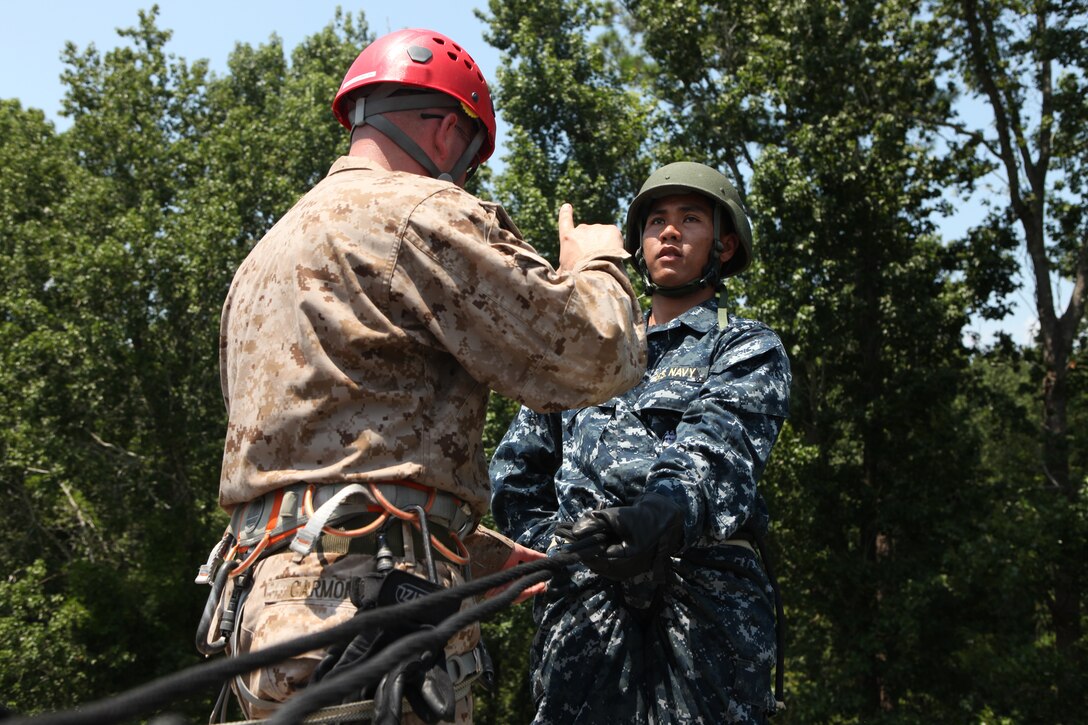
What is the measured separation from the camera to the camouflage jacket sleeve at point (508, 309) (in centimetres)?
271

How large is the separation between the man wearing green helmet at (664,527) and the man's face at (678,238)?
20 cm

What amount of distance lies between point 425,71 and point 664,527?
Answer: 1.51m

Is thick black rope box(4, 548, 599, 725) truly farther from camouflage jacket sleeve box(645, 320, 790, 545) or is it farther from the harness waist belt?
camouflage jacket sleeve box(645, 320, 790, 545)

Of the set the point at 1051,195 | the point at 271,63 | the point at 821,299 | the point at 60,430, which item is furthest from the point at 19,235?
the point at 1051,195

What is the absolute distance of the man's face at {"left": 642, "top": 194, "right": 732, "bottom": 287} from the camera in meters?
4.40

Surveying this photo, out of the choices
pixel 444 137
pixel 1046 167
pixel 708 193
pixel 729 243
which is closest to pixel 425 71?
pixel 444 137

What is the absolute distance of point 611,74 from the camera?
24.3 m

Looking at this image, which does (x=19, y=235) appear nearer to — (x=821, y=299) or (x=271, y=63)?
(x=271, y=63)

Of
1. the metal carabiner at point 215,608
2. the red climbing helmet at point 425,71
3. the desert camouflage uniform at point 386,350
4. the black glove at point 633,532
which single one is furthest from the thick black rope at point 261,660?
the red climbing helmet at point 425,71

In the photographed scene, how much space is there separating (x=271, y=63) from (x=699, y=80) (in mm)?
20191

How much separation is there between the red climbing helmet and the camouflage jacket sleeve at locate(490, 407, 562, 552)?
135cm

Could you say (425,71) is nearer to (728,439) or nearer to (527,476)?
(728,439)

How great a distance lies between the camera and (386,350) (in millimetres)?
2701

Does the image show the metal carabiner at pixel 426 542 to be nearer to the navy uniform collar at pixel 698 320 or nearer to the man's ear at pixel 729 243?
the navy uniform collar at pixel 698 320
